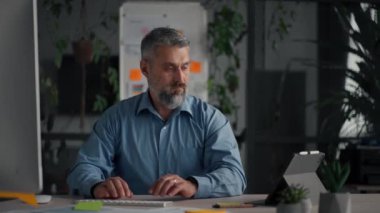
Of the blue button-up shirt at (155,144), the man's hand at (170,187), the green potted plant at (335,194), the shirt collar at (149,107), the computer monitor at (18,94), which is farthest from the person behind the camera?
the shirt collar at (149,107)

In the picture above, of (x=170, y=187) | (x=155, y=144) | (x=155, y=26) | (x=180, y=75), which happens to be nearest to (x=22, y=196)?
(x=170, y=187)

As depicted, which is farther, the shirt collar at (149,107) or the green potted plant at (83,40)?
the green potted plant at (83,40)

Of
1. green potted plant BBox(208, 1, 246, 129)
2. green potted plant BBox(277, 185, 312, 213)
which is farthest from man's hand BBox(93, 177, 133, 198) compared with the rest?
green potted plant BBox(208, 1, 246, 129)

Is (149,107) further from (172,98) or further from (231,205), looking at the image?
(231,205)

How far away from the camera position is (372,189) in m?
4.70

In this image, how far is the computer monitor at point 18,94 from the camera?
72.3 inches

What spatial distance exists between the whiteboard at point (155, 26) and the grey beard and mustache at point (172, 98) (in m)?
2.46

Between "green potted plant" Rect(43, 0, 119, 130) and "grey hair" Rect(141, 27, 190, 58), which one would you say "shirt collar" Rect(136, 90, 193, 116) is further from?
"green potted plant" Rect(43, 0, 119, 130)

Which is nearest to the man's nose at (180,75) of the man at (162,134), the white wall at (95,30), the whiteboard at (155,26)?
the man at (162,134)

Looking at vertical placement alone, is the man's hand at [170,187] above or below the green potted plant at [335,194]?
below

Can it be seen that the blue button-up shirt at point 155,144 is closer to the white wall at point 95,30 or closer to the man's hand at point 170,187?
the man's hand at point 170,187

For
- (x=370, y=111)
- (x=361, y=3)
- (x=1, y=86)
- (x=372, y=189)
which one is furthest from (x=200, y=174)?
(x=361, y=3)

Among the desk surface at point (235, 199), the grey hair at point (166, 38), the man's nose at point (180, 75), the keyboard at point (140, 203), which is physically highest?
the grey hair at point (166, 38)

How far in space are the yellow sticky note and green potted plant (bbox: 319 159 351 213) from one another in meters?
0.64
